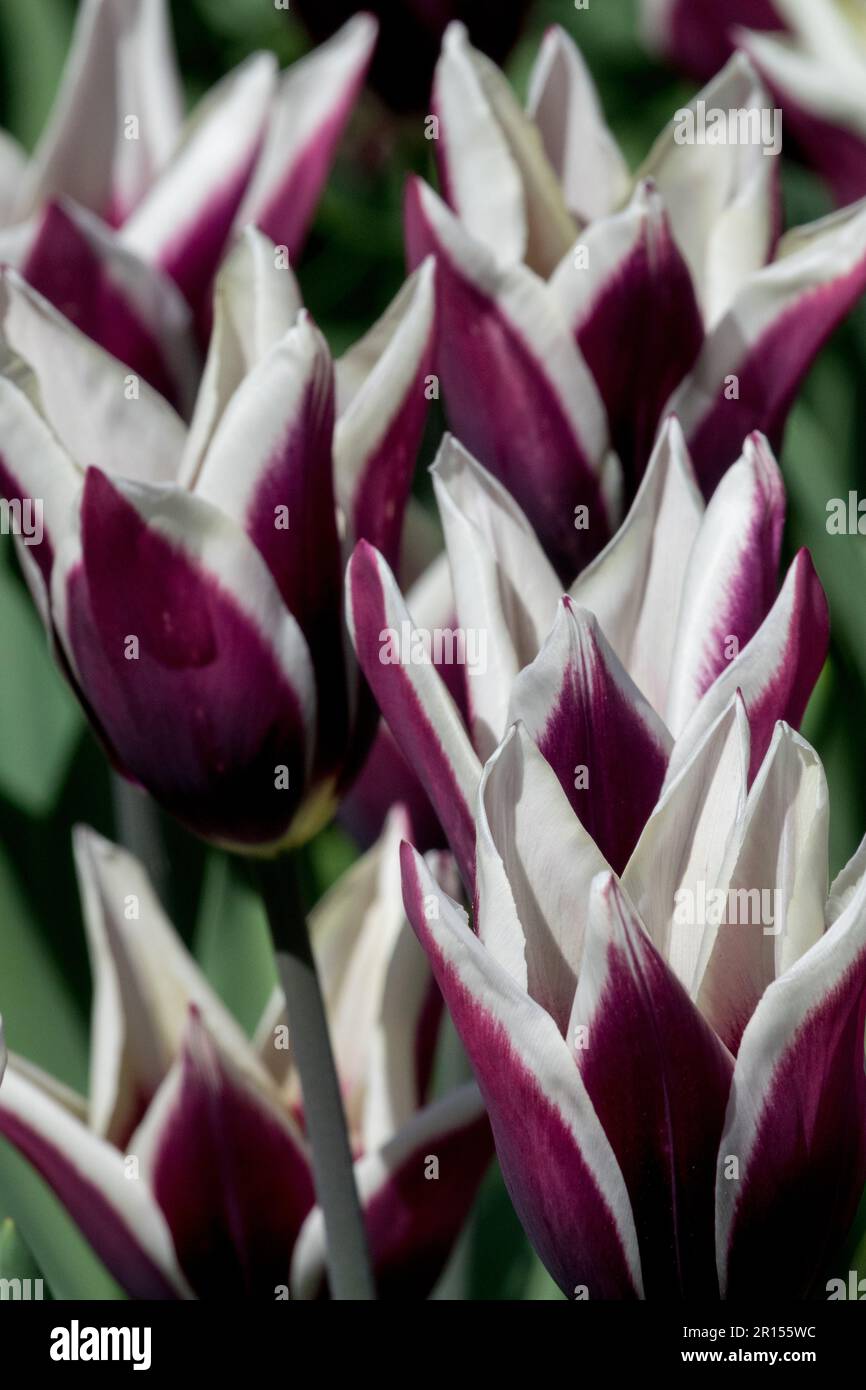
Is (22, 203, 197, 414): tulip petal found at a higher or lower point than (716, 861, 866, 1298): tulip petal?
higher

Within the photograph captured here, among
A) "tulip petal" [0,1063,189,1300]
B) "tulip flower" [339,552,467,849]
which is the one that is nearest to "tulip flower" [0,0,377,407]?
"tulip flower" [339,552,467,849]

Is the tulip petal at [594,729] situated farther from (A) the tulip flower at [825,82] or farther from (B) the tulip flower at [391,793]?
(A) the tulip flower at [825,82]

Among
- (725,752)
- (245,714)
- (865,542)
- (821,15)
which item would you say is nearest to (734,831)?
(725,752)

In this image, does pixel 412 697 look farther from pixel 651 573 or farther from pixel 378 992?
pixel 378 992

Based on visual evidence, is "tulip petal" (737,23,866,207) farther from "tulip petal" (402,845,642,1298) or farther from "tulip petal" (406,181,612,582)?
"tulip petal" (402,845,642,1298)

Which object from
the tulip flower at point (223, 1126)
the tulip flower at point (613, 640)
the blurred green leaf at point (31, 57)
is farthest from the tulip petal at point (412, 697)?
the blurred green leaf at point (31, 57)

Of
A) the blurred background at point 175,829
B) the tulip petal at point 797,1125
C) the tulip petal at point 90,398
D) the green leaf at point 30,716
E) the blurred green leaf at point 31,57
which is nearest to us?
the tulip petal at point 797,1125
